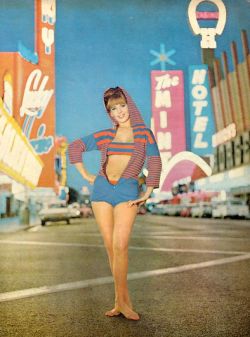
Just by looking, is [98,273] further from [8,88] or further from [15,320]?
[8,88]

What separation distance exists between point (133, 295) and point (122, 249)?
467 mm

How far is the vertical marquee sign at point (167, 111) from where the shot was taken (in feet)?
9.72

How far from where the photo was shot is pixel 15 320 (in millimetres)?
2109

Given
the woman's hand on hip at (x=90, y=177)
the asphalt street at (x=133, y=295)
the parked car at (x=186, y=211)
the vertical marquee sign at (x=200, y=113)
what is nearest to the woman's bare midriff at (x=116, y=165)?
the woman's hand on hip at (x=90, y=177)

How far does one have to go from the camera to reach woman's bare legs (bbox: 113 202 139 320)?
2164 millimetres

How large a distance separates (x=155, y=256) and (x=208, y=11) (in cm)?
212

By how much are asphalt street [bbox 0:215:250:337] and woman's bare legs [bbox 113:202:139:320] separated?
0.06m

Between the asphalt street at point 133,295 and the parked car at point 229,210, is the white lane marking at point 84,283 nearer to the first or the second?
the asphalt street at point 133,295

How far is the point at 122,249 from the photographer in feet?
7.13

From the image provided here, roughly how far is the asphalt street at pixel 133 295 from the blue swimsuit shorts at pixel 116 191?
0.56 metres

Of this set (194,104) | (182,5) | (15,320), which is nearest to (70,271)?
(15,320)

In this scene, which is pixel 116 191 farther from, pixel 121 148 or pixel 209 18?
pixel 209 18

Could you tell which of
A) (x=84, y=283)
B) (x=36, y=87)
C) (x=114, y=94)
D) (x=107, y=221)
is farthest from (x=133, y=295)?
(x=36, y=87)

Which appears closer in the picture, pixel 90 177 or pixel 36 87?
pixel 90 177
